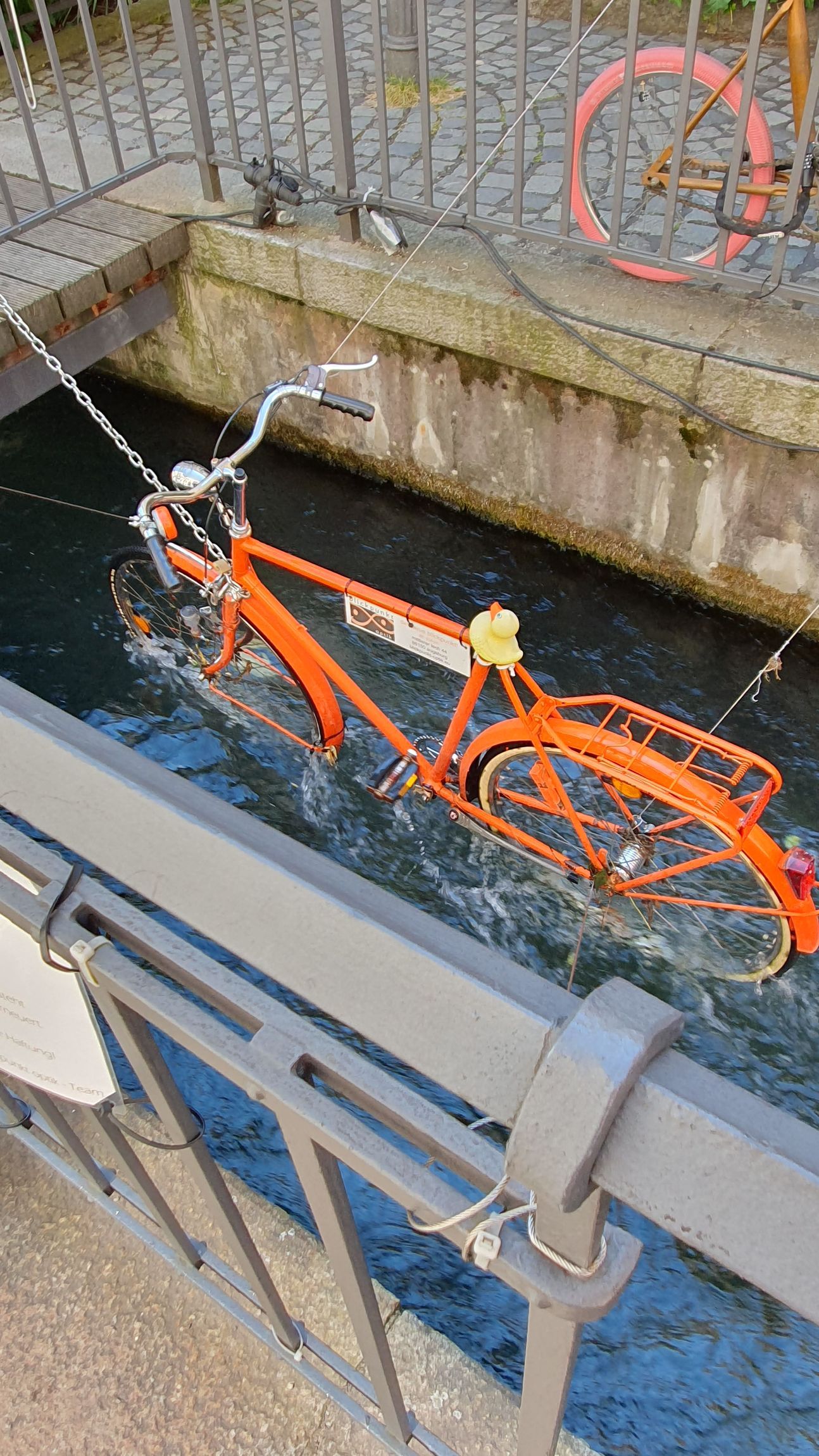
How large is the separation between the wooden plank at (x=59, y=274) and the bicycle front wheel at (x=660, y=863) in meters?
3.10

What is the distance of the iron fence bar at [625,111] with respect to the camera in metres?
3.59


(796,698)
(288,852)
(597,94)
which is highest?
(288,852)

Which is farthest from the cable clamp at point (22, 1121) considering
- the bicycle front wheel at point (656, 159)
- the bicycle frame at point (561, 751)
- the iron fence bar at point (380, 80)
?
the iron fence bar at point (380, 80)

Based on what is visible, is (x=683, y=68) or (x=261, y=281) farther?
(x=261, y=281)

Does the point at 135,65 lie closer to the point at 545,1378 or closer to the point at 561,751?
the point at 561,751

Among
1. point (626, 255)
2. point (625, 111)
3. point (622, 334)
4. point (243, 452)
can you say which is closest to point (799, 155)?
point (625, 111)

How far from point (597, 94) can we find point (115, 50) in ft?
16.7

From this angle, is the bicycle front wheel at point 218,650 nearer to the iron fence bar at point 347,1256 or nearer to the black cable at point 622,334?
the black cable at point 622,334

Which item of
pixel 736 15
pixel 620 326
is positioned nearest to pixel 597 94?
pixel 620 326

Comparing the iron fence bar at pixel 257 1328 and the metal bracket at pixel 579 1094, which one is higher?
the metal bracket at pixel 579 1094

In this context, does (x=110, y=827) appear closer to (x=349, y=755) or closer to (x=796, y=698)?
(x=349, y=755)

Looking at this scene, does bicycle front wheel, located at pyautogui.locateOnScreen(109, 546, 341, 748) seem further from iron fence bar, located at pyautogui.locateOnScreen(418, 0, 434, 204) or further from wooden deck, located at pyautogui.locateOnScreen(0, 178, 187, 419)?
iron fence bar, located at pyautogui.locateOnScreen(418, 0, 434, 204)

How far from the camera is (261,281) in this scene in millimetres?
5230

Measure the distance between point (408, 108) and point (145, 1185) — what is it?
6440 millimetres
